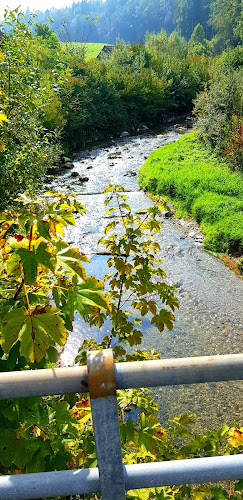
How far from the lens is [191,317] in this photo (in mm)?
6863

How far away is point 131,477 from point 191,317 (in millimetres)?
6040

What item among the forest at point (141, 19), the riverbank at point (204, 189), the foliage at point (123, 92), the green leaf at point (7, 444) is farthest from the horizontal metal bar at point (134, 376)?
the forest at point (141, 19)

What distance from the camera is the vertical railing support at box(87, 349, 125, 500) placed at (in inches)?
35.2

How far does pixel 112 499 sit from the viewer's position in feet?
3.33

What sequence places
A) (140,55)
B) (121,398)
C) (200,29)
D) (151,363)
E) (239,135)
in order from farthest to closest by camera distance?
(200,29)
(140,55)
(239,135)
(121,398)
(151,363)

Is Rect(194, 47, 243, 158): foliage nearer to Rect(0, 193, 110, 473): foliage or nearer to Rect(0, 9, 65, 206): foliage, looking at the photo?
Rect(0, 9, 65, 206): foliage

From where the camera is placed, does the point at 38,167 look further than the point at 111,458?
Yes

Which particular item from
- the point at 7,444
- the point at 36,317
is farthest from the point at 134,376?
the point at 7,444

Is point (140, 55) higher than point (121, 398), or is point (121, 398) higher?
point (140, 55)

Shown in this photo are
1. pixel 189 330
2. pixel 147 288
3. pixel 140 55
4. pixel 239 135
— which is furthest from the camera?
pixel 140 55

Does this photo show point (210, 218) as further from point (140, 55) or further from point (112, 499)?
point (140, 55)

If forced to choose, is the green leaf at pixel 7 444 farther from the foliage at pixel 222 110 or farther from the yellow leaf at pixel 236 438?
the foliage at pixel 222 110

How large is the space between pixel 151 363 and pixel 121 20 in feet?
708

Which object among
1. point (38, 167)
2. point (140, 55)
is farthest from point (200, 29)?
point (38, 167)
